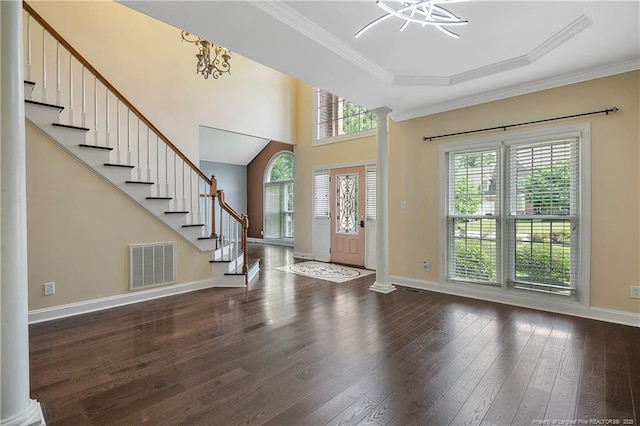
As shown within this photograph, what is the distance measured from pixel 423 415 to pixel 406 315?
1772mm

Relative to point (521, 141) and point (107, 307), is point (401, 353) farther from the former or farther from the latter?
point (107, 307)

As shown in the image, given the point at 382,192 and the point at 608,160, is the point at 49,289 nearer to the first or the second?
the point at 382,192

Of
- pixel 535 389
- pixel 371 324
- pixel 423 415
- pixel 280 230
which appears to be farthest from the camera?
pixel 280 230

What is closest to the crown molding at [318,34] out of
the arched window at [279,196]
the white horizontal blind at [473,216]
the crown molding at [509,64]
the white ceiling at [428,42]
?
the white ceiling at [428,42]

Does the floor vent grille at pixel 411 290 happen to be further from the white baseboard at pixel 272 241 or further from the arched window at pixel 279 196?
the arched window at pixel 279 196

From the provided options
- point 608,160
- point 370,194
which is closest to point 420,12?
point 608,160

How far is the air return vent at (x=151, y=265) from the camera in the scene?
3982 mm

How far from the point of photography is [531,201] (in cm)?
383

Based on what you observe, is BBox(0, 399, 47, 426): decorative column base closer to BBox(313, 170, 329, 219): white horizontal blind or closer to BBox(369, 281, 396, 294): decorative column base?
BBox(369, 281, 396, 294): decorative column base

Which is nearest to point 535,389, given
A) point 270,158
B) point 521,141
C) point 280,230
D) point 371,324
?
point 371,324

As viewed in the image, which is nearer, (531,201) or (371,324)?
(371,324)

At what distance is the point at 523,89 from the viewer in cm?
385

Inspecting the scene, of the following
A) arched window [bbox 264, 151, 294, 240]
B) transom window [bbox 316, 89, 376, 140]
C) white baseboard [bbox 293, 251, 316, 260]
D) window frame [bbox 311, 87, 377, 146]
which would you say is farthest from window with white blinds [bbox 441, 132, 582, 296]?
arched window [bbox 264, 151, 294, 240]

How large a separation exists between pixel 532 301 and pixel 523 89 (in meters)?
2.62
